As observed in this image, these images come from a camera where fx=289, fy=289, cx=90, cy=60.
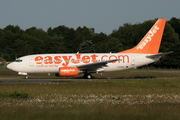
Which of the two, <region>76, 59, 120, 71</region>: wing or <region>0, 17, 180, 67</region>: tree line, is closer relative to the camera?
<region>76, 59, 120, 71</region>: wing

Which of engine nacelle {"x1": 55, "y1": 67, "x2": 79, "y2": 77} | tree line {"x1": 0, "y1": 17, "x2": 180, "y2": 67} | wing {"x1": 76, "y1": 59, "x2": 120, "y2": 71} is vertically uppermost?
tree line {"x1": 0, "y1": 17, "x2": 180, "y2": 67}

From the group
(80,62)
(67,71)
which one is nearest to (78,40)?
(80,62)

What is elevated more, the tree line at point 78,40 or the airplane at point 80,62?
the tree line at point 78,40

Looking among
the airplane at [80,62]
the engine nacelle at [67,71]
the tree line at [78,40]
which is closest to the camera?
the engine nacelle at [67,71]

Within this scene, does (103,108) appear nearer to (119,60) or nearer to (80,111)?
(80,111)

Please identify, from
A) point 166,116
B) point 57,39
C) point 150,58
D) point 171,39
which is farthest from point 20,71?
point 57,39

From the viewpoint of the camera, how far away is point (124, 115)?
372 inches

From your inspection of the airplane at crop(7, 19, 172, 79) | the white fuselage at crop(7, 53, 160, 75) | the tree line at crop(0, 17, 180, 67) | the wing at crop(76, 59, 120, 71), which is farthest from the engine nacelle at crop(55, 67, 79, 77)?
the tree line at crop(0, 17, 180, 67)

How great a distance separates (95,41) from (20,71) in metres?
90.9

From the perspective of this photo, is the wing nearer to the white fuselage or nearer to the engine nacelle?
the white fuselage

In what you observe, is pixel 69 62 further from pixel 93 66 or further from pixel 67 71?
pixel 93 66

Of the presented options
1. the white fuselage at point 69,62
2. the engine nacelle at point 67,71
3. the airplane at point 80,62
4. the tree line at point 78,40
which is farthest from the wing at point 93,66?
the tree line at point 78,40

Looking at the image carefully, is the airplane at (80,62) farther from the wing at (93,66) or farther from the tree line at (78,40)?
the tree line at (78,40)

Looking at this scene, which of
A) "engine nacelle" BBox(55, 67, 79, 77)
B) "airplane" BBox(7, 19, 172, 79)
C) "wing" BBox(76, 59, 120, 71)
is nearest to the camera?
"engine nacelle" BBox(55, 67, 79, 77)
